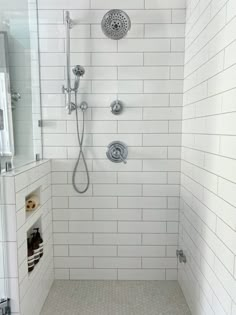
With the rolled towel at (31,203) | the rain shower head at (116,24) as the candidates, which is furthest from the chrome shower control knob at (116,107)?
the rolled towel at (31,203)

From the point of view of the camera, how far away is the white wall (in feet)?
3.73

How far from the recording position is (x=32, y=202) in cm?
164

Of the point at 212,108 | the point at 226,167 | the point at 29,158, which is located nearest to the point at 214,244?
the point at 226,167

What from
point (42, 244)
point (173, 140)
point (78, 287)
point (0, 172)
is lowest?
point (78, 287)

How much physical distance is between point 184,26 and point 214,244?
155 centimetres

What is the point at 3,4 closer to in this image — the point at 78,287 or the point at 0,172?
the point at 0,172

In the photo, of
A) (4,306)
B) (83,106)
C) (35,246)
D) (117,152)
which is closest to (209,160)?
(117,152)

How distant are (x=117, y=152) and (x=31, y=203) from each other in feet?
2.40

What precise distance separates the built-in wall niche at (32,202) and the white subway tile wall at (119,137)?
29 cm

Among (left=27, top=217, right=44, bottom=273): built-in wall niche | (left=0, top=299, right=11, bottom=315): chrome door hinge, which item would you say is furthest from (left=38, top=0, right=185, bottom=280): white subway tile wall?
(left=0, top=299, right=11, bottom=315): chrome door hinge

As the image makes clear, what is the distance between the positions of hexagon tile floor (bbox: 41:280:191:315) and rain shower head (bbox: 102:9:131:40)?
194cm

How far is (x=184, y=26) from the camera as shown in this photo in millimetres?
1883

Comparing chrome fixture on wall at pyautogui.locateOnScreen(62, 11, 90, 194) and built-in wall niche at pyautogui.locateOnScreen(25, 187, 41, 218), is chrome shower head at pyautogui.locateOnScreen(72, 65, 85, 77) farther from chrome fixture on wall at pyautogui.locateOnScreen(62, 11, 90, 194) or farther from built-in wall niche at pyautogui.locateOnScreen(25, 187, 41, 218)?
built-in wall niche at pyautogui.locateOnScreen(25, 187, 41, 218)

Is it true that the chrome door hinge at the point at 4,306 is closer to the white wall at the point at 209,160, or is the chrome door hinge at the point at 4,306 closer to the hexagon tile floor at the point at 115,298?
the hexagon tile floor at the point at 115,298
